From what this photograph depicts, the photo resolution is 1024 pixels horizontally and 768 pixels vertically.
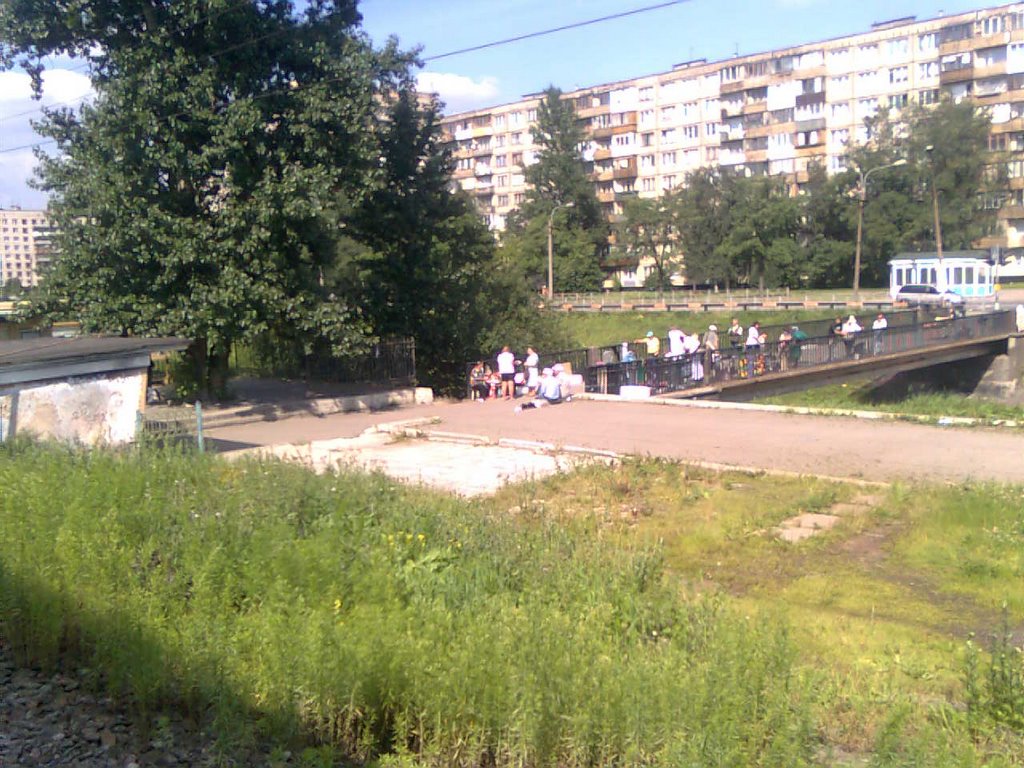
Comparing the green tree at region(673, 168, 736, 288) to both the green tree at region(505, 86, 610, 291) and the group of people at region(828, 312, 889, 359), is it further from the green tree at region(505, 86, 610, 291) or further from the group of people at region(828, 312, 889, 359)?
the group of people at region(828, 312, 889, 359)

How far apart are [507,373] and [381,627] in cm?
1877

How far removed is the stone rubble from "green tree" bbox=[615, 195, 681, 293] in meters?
72.0

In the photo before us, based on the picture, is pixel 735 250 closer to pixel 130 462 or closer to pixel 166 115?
pixel 166 115

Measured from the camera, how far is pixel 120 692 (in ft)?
19.4

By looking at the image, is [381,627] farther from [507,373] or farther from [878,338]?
[878,338]

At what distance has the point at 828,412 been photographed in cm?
1953

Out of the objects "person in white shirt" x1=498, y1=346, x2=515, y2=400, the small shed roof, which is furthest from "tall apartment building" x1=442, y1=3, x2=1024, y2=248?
the small shed roof

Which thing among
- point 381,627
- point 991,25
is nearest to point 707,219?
point 991,25

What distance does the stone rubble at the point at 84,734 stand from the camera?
5.19 meters

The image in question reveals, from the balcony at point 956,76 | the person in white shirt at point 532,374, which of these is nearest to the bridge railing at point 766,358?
the person in white shirt at point 532,374

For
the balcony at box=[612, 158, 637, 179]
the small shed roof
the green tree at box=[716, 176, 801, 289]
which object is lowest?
the small shed roof

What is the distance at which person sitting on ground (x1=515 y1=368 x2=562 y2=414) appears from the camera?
72.4 ft

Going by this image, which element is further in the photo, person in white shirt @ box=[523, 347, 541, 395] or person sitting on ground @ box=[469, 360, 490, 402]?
person sitting on ground @ box=[469, 360, 490, 402]

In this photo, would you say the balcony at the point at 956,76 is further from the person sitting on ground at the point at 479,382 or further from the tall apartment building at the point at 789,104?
the person sitting on ground at the point at 479,382
